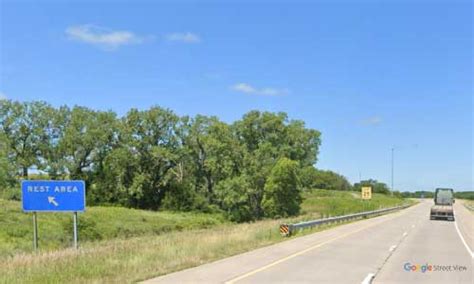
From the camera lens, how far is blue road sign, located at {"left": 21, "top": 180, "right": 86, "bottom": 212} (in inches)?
861

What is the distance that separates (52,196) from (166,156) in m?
60.5

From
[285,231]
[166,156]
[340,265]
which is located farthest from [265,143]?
[340,265]

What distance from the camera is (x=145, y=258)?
18.7m

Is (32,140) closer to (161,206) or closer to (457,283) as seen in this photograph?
(161,206)

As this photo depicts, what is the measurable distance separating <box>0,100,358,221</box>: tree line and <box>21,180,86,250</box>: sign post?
53661 mm

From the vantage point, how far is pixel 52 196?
72.3 feet

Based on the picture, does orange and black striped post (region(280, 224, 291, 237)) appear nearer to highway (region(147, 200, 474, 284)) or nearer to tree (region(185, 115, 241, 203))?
highway (region(147, 200, 474, 284))

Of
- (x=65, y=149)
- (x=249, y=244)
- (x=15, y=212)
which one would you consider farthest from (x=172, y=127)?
(x=249, y=244)

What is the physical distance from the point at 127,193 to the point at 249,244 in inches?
2244

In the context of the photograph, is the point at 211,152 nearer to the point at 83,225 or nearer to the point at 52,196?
the point at 83,225

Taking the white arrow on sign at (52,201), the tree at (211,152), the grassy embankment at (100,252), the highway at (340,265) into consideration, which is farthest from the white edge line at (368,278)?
the tree at (211,152)

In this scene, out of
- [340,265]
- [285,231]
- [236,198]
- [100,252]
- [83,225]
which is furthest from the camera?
[236,198]

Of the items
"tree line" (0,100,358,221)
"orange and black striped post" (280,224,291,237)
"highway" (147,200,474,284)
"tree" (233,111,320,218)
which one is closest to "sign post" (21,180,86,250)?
Result: "highway" (147,200,474,284)

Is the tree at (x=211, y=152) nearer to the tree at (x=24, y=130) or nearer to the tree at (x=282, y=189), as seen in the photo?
the tree at (x=282, y=189)
